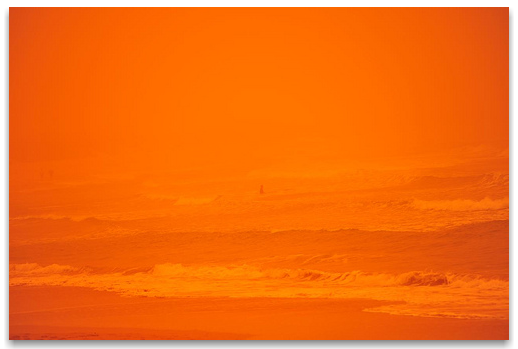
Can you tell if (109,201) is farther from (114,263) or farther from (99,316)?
(99,316)

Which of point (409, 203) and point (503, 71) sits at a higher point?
point (503, 71)

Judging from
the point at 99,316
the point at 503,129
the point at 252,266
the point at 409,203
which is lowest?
the point at 99,316

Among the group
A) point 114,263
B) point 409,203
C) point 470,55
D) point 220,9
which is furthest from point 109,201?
point 470,55

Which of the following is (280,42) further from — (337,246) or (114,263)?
(114,263)

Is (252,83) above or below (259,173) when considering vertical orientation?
above

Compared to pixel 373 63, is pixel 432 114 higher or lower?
lower

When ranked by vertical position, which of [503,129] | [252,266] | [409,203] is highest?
[503,129]

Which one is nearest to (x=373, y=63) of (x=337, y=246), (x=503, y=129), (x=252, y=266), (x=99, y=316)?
(x=503, y=129)

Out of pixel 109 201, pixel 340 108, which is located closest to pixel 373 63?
pixel 340 108
